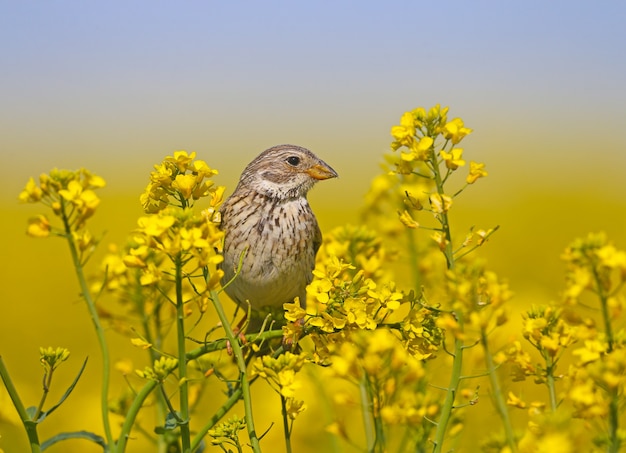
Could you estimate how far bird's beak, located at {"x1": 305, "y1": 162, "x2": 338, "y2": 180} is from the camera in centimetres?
469

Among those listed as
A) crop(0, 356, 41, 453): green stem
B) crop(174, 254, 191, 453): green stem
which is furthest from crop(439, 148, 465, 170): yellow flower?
crop(0, 356, 41, 453): green stem

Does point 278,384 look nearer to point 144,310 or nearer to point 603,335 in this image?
point 603,335

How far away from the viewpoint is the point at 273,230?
4.44 m

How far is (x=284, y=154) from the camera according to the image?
4.88m

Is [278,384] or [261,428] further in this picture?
[261,428]

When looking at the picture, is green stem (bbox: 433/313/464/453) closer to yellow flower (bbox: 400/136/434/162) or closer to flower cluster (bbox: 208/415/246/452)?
yellow flower (bbox: 400/136/434/162)

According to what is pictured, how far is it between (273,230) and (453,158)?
1863 mm

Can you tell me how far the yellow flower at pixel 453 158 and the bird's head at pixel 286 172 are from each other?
1.91 m

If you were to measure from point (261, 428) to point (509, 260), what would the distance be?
242 inches

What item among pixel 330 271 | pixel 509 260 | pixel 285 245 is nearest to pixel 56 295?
pixel 509 260

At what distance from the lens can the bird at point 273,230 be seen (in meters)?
4.36

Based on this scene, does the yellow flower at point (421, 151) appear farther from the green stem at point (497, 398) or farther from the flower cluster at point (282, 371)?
the flower cluster at point (282, 371)

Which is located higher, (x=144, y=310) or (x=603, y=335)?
(x=603, y=335)

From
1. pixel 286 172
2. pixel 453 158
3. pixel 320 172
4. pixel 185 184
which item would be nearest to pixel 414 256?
pixel 320 172
